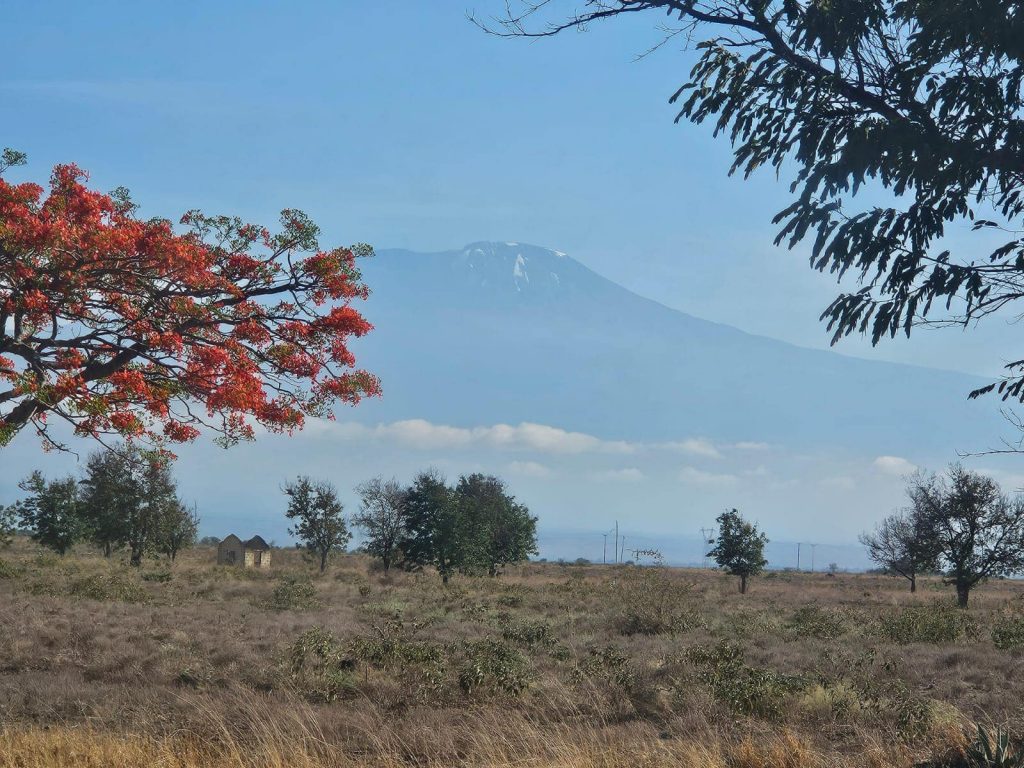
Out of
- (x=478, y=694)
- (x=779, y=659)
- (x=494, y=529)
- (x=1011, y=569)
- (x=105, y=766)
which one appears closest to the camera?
(x=105, y=766)

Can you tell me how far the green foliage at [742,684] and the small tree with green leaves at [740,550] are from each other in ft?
123

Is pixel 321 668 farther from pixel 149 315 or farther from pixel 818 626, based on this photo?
pixel 818 626

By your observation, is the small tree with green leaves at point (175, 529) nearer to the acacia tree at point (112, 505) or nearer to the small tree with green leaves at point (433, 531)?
the acacia tree at point (112, 505)

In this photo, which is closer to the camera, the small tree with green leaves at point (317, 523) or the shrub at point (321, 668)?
the shrub at point (321, 668)

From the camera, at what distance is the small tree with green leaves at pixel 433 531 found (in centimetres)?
5356

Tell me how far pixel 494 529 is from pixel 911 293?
6937 centimetres

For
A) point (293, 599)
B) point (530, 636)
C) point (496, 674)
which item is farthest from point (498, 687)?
point (293, 599)

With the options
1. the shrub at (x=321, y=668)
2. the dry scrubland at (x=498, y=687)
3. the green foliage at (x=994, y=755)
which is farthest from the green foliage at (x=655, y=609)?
the green foliage at (x=994, y=755)

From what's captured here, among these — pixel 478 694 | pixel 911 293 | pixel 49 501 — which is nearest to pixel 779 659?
pixel 478 694

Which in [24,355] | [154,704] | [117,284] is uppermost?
[117,284]

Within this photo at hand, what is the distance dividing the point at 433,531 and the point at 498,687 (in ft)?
137

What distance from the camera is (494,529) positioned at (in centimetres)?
7475

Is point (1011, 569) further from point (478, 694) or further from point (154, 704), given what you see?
point (154, 704)

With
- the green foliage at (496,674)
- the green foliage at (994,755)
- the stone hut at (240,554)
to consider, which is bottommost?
the stone hut at (240,554)
